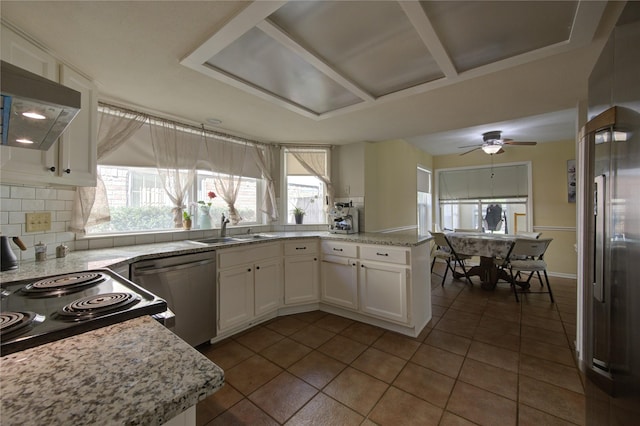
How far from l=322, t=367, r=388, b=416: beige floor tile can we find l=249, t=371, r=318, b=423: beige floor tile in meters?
0.15

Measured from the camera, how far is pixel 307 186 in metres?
3.79

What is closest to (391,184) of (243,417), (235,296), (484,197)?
(484,197)

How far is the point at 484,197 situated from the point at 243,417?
5.56 m

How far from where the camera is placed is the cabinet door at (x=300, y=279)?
2947mm

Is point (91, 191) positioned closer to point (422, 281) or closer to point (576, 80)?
point (422, 281)

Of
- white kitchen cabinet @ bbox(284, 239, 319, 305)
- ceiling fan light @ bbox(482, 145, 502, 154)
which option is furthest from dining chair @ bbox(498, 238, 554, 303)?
white kitchen cabinet @ bbox(284, 239, 319, 305)

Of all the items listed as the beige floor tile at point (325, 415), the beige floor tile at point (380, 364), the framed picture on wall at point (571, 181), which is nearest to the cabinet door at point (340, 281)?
the beige floor tile at point (380, 364)

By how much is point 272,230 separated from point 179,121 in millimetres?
1727

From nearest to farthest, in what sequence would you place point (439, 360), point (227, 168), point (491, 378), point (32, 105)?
point (32, 105), point (491, 378), point (439, 360), point (227, 168)

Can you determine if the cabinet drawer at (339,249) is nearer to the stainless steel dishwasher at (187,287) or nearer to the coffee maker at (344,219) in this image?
the coffee maker at (344,219)

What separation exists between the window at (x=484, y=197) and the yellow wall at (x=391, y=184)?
0.97 metres

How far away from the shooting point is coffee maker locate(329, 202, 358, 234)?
3.36 metres

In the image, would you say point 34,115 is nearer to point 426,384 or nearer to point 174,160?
point 174,160

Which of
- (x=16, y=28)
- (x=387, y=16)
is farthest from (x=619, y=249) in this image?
(x=16, y=28)
